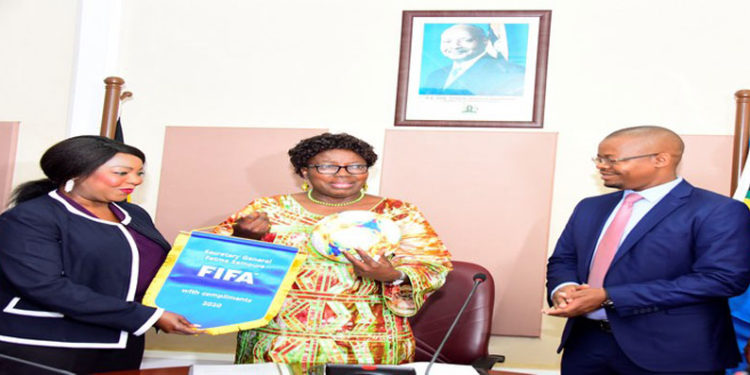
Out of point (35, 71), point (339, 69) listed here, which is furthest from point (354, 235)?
point (35, 71)

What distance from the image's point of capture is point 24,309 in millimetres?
2406

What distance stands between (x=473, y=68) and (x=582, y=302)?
1.94 m

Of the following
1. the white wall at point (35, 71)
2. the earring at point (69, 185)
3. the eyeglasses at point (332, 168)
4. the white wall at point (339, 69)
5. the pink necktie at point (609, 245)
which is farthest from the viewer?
the white wall at point (35, 71)

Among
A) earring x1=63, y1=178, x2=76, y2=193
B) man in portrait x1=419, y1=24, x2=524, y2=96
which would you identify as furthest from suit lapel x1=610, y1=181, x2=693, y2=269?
earring x1=63, y1=178, x2=76, y2=193

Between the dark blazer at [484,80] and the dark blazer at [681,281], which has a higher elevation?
the dark blazer at [484,80]

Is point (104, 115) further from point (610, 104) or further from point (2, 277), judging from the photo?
point (610, 104)

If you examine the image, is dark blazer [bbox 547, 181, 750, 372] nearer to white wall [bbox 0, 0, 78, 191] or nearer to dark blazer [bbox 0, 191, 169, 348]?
dark blazer [bbox 0, 191, 169, 348]

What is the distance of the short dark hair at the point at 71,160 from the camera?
8.63 feet

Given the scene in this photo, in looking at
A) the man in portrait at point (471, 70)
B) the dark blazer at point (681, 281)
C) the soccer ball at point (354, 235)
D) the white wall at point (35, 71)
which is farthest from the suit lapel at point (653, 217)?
the white wall at point (35, 71)

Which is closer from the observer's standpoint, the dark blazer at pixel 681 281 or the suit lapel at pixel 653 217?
the dark blazer at pixel 681 281

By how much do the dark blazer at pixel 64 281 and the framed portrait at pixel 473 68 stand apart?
209 centimetres

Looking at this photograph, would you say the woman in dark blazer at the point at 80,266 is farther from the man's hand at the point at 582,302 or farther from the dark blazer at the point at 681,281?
the dark blazer at the point at 681,281

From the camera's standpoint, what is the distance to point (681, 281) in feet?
8.34

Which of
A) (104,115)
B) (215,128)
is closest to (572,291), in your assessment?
(215,128)
